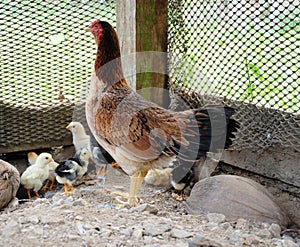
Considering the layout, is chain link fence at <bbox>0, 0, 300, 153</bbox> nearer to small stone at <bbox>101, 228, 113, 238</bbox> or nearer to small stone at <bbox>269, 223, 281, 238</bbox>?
small stone at <bbox>269, 223, 281, 238</bbox>

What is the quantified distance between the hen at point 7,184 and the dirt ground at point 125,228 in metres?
0.08

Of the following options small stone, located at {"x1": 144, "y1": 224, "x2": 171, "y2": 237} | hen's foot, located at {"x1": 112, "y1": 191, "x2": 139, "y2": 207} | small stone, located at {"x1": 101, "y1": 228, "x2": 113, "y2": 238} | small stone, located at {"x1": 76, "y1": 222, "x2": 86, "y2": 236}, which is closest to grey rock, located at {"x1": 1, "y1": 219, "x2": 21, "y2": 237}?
small stone, located at {"x1": 76, "y1": 222, "x2": 86, "y2": 236}

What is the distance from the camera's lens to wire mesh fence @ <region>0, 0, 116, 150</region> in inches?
148

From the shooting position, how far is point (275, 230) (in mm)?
3012

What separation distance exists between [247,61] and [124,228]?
153 cm

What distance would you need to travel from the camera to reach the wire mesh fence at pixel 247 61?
10.1 feet

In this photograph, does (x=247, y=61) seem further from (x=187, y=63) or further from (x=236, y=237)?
(x=236, y=237)

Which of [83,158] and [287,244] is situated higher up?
[287,244]

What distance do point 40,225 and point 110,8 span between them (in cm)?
212

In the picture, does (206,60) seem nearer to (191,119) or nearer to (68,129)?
(191,119)

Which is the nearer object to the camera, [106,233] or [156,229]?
[106,233]

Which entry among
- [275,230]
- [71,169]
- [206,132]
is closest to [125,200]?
[71,169]

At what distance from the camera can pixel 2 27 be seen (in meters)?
3.73

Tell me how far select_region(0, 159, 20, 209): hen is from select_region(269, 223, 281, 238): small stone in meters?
2.03
